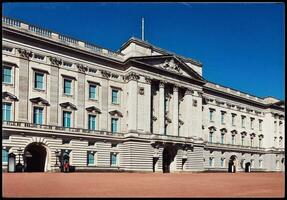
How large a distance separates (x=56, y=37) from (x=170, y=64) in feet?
61.3

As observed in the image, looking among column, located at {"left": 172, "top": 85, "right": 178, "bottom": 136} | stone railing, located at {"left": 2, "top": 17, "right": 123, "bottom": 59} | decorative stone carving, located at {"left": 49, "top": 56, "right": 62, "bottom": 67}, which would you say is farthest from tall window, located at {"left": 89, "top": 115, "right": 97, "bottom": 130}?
column, located at {"left": 172, "top": 85, "right": 178, "bottom": 136}

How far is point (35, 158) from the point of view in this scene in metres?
46.0

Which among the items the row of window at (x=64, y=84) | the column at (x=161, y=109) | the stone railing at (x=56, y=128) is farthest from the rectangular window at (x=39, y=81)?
the column at (x=161, y=109)

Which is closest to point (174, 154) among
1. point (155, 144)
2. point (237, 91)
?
point (155, 144)

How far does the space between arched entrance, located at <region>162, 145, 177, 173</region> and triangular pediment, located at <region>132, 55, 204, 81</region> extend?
39.1 ft

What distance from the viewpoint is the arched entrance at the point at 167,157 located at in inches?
2199

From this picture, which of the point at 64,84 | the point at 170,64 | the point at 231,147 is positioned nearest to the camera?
the point at 64,84

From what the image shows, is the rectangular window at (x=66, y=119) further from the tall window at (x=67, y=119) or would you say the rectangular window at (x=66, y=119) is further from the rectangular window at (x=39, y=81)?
the rectangular window at (x=39, y=81)

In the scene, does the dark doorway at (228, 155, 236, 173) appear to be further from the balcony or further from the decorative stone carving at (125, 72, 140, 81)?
the decorative stone carving at (125, 72, 140, 81)

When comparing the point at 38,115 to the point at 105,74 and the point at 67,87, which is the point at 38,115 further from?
the point at 105,74

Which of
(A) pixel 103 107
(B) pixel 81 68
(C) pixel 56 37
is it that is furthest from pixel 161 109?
(C) pixel 56 37

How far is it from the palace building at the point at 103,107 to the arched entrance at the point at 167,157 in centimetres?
15

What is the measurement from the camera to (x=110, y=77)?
5228cm

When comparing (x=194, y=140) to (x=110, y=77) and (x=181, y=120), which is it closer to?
(x=181, y=120)
